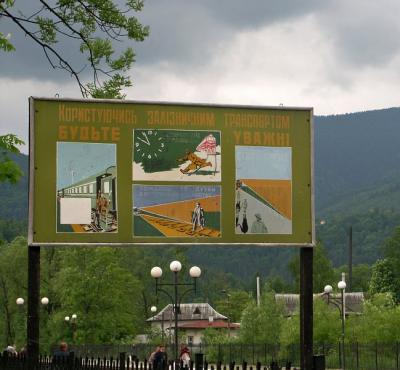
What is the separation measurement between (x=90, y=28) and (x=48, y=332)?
5694 centimetres

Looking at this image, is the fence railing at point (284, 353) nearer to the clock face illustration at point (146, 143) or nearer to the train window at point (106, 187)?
the train window at point (106, 187)

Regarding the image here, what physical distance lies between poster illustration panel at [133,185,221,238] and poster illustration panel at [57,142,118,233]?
0.51m

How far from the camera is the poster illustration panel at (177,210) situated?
61.6 ft

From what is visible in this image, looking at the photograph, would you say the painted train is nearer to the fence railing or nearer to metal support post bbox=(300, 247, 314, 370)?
metal support post bbox=(300, 247, 314, 370)

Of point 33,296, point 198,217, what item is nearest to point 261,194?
point 198,217

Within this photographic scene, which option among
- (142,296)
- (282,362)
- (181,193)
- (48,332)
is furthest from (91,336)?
(181,193)

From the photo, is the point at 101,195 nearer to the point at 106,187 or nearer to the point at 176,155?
the point at 106,187

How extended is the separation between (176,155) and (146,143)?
647 mm

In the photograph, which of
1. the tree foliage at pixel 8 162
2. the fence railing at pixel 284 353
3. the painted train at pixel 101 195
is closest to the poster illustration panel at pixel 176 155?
the painted train at pixel 101 195

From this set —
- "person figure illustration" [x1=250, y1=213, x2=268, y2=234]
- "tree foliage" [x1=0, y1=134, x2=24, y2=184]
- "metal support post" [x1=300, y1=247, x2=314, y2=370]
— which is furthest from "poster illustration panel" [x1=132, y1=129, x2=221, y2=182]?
"tree foliage" [x1=0, y1=134, x2=24, y2=184]

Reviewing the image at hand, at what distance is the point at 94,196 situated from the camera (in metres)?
18.7

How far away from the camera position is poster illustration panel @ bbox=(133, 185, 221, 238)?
61.6 feet

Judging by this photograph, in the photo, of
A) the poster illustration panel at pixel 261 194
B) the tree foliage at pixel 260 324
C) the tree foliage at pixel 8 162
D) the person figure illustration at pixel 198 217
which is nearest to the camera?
the tree foliage at pixel 8 162

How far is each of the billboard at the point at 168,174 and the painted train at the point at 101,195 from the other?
0.06 feet
